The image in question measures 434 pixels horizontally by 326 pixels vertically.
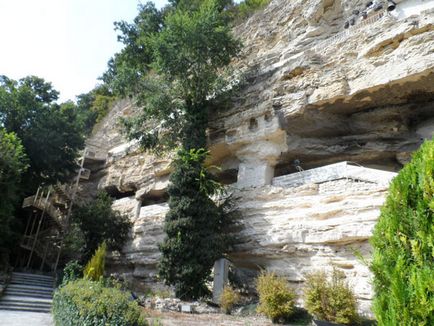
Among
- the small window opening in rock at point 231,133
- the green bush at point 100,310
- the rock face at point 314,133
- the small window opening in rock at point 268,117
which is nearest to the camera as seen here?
the green bush at point 100,310

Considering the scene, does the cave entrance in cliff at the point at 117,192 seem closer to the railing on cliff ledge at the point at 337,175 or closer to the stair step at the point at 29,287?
the stair step at the point at 29,287

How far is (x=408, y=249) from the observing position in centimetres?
403

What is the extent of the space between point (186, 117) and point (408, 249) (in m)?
12.9

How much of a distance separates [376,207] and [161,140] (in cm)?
1000

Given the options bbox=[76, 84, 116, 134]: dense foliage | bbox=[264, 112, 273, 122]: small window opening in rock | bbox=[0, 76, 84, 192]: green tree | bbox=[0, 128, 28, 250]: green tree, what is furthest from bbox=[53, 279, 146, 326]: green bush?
bbox=[76, 84, 116, 134]: dense foliage

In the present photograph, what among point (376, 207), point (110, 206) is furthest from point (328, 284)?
point (110, 206)

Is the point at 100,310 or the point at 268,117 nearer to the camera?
the point at 100,310

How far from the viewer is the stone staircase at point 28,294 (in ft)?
41.9

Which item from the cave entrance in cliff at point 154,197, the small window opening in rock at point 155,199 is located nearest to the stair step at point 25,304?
the cave entrance in cliff at point 154,197

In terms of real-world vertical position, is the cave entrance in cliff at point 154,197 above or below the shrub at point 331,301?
above

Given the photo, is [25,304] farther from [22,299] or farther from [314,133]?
[314,133]

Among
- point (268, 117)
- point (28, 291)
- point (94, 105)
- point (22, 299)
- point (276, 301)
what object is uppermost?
point (94, 105)

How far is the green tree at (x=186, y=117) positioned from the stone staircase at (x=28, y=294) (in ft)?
15.5

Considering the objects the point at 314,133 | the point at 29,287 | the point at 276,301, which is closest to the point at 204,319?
→ the point at 276,301
